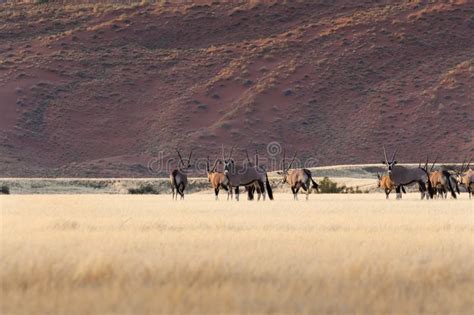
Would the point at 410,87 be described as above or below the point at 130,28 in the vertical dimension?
below

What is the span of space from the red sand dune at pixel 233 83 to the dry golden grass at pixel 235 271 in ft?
185

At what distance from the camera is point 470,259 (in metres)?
12.7

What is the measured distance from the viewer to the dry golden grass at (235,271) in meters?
9.12

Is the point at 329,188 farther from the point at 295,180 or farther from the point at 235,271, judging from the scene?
the point at 235,271

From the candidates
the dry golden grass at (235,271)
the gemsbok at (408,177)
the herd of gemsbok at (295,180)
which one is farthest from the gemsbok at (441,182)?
the dry golden grass at (235,271)

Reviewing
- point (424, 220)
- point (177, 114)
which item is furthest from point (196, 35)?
point (424, 220)

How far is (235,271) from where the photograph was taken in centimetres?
1125

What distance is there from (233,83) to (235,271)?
73851 mm

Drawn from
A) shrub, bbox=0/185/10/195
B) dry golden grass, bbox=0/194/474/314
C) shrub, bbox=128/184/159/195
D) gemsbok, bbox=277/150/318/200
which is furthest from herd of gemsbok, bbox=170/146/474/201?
dry golden grass, bbox=0/194/474/314

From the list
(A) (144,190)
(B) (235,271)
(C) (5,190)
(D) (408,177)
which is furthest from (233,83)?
(B) (235,271)

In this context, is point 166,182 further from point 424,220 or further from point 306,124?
point 424,220

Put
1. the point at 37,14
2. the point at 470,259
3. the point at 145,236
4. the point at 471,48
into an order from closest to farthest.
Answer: the point at 470,259, the point at 145,236, the point at 471,48, the point at 37,14

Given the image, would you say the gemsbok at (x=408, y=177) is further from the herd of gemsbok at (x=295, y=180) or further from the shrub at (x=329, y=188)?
the shrub at (x=329, y=188)

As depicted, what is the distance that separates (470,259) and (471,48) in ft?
255
